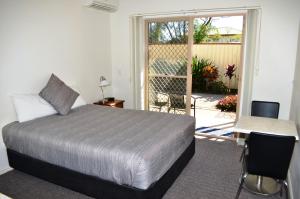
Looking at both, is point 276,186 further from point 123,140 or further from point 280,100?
point 123,140

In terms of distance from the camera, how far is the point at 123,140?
256 centimetres

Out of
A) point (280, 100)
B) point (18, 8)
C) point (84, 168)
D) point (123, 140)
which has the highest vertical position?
point (18, 8)

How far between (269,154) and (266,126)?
693 mm

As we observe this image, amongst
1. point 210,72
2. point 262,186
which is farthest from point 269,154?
point 210,72

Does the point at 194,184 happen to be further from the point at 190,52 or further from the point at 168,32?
the point at 168,32

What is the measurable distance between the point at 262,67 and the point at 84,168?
3211 millimetres

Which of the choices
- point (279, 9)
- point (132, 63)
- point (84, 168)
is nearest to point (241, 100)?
point (279, 9)

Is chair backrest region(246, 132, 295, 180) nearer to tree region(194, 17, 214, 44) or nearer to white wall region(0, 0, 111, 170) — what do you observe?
white wall region(0, 0, 111, 170)

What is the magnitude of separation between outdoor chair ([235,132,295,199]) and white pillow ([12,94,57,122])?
2.79m

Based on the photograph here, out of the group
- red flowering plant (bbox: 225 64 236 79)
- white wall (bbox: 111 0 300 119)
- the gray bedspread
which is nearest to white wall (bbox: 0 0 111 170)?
the gray bedspread

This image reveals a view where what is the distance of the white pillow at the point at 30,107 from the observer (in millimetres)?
3215

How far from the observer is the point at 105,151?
2350 millimetres

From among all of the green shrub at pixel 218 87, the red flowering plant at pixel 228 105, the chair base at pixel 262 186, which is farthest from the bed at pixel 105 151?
the green shrub at pixel 218 87

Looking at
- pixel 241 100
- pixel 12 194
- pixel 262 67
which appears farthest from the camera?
pixel 241 100
